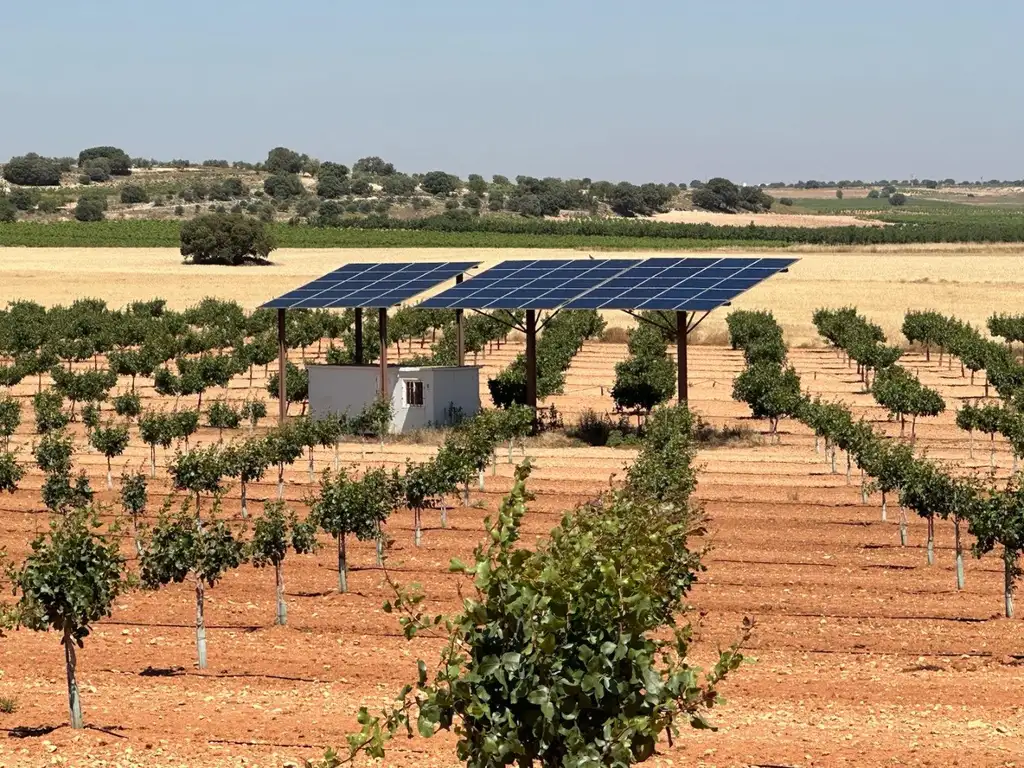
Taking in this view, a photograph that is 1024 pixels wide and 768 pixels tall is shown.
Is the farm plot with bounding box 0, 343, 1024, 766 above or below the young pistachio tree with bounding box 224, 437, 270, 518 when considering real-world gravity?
below

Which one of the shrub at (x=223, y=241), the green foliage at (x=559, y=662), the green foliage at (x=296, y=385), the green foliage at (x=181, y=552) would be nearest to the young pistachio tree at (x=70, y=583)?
the green foliage at (x=181, y=552)

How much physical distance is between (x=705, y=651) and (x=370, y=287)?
3813cm

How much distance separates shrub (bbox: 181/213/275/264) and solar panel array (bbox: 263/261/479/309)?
69847 millimetres

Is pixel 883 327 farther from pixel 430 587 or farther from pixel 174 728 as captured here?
pixel 174 728

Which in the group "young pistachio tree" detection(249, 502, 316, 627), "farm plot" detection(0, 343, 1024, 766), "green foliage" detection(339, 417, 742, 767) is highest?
"green foliage" detection(339, 417, 742, 767)

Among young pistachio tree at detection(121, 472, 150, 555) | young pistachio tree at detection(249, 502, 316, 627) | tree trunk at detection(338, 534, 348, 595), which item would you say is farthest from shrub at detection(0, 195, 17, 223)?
young pistachio tree at detection(249, 502, 316, 627)

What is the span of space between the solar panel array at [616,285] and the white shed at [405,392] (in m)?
2.73

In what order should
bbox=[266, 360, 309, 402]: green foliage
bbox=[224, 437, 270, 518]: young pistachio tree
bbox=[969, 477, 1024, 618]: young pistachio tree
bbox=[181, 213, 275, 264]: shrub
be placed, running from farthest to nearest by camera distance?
bbox=[181, 213, 275, 264]: shrub < bbox=[266, 360, 309, 402]: green foliage < bbox=[224, 437, 270, 518]: young pistachio tree < bbox=[969, 477, 1024, 618]: young pistachio tree

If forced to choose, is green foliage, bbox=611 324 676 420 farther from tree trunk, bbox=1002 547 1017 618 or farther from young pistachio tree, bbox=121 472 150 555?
tree trunk, bbox=1002 547 1017 618

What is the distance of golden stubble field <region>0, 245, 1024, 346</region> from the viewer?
108062 mm

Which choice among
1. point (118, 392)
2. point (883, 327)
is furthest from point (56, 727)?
point (883, 327)

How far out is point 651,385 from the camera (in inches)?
2415

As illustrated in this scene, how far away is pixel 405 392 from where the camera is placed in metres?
59.7

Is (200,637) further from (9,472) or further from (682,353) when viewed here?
(682,353)
